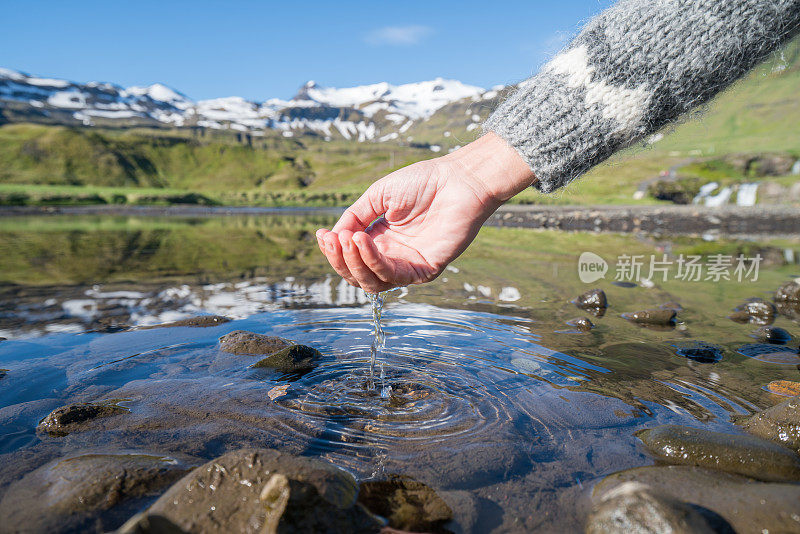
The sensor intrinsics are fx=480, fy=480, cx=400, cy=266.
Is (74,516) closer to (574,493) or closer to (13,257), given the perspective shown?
(574,493)

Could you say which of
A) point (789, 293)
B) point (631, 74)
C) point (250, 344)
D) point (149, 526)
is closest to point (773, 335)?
point (789, 293)

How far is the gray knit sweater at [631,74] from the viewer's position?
294 centimetres

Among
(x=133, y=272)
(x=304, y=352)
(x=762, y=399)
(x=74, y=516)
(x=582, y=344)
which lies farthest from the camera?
(x=133, y=272)

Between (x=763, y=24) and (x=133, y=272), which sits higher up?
(x=763, y=24)

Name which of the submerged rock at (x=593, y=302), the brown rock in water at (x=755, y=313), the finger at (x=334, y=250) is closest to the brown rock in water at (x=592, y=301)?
the submerged rock at (x=593, y=302)

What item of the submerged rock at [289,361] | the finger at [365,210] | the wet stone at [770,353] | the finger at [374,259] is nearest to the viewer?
the finger at [374,259]

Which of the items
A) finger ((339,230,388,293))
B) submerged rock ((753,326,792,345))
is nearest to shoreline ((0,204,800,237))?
submerged rock ((753,326,792,345))

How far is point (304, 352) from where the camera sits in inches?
200

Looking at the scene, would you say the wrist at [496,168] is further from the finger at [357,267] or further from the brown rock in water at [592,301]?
the brown rock in water at [592,301]

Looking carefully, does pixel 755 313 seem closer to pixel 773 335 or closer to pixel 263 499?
pixel 773 335

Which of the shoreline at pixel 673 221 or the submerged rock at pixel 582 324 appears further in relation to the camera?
the shoreline at pixel 673 221

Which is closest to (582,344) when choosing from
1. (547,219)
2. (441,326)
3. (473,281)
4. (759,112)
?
(441,326)

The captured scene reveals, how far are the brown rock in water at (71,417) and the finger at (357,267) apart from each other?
2.14 m

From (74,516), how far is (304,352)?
273cm
